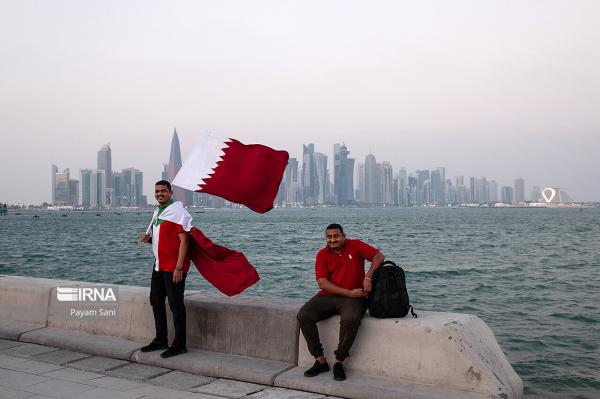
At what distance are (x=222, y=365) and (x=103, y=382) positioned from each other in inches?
43.3

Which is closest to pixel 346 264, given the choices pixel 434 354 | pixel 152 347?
pixel 434 354

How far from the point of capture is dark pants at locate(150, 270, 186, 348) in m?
5.93

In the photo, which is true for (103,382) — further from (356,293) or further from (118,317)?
(356,293)

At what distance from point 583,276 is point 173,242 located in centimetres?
2421

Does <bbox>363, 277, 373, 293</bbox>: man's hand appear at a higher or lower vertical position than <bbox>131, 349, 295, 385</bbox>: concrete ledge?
higher

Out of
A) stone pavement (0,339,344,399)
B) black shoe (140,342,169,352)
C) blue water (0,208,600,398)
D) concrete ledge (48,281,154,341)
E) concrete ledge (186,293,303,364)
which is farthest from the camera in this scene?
blue water (0,208,600,398)

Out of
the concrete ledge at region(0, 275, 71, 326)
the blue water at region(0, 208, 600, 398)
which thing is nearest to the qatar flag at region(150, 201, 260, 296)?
the concrete ledge at region(0, 275, 71, 326)

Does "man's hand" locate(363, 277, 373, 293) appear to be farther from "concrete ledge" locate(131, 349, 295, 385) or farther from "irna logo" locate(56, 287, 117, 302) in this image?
"irna logo" locate(56, 287, 117, 302)

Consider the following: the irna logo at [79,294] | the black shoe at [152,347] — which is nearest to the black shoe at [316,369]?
the black shoe at [152,347]

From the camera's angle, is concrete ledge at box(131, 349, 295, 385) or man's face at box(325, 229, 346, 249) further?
man's face at box(325, 229, 346, 249)

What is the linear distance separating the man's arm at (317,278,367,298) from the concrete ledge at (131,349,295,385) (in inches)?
33.3

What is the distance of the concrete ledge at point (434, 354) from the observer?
4734mm

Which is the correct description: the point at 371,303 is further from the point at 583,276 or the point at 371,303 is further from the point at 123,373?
the point at 583,276

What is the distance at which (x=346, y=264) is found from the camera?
5.60m
